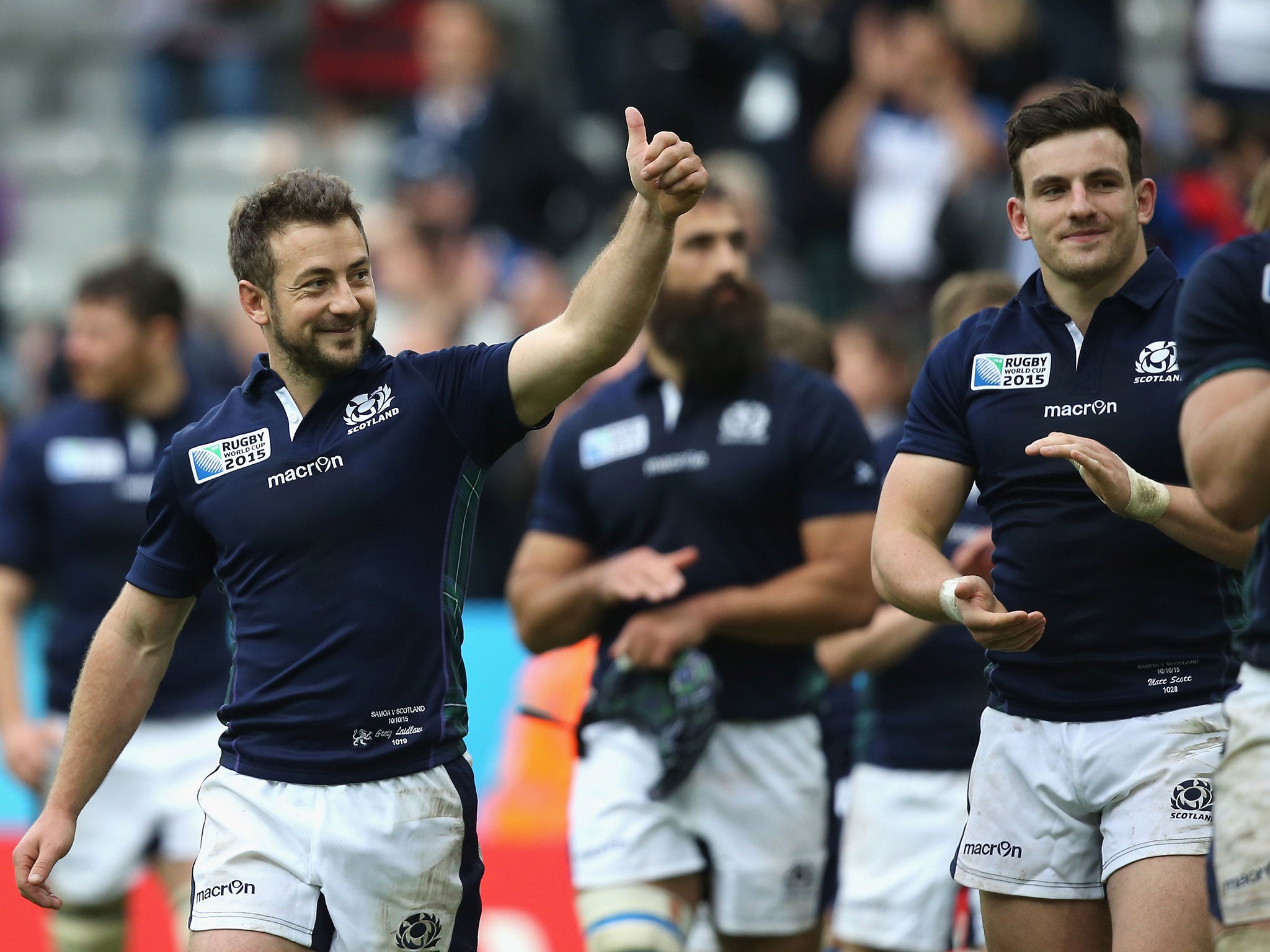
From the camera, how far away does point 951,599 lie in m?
4.33

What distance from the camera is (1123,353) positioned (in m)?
4.66

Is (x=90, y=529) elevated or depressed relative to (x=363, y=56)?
depressed

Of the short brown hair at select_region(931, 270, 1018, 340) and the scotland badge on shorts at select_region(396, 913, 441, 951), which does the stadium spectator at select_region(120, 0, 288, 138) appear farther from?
the scotland badge on shorts at select_region(396, 913, 441, 951)

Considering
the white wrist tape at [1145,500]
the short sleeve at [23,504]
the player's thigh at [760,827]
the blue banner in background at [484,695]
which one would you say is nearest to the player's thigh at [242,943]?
the player's thigh at [760,827]

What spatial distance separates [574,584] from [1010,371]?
1.99m

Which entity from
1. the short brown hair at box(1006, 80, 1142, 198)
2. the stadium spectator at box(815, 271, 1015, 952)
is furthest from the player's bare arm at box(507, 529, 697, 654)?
the short brown hair at box(1006, 80, 1142, 198)

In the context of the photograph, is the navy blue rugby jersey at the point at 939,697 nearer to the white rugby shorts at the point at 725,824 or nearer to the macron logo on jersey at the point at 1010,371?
the white rugby shorts at the point at 725,824

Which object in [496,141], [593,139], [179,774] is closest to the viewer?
[179,774]

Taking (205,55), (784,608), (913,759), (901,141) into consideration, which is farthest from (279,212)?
(205,55)

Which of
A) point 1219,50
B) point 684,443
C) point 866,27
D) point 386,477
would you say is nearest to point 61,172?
point 866,27

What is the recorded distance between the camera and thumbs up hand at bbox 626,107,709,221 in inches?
169

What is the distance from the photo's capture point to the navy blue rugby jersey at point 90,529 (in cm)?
748

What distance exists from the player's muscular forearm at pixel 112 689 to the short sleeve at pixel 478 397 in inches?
37.1

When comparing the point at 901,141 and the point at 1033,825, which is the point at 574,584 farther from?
the point at 901,141
